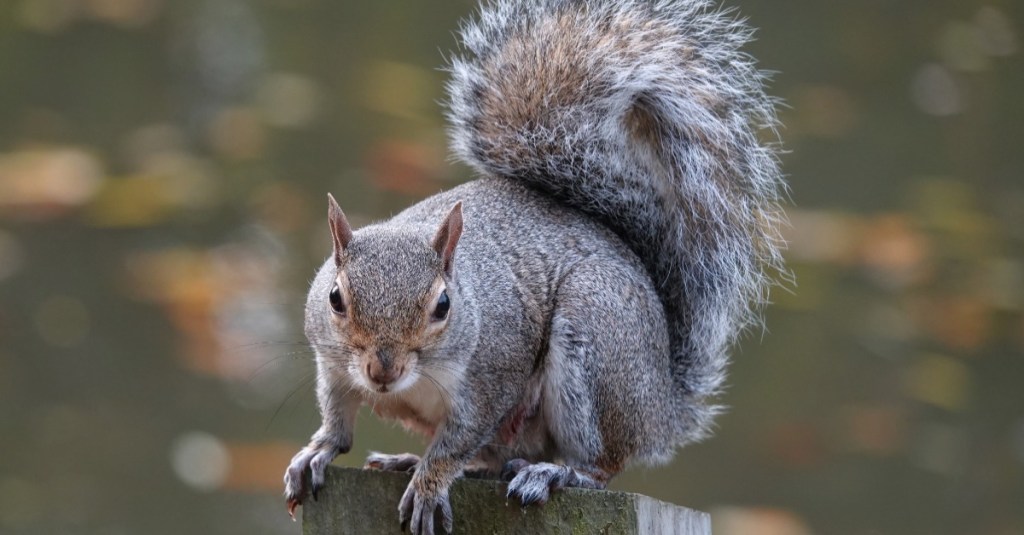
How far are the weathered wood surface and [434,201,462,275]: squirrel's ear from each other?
0.90 ft

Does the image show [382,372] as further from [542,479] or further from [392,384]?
[542,479]

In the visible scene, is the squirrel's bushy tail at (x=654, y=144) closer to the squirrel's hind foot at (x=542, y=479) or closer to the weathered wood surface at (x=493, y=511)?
the squirrel's hind foot at (x=542, y=479)

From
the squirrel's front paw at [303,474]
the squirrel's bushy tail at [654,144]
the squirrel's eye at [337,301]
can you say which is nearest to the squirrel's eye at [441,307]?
the squirrel's eye at [337,301]

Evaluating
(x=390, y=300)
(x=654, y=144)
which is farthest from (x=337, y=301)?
(x=654, y=144)

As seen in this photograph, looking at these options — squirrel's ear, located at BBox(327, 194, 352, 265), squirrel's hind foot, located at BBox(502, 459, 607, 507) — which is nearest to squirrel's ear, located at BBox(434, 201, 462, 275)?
squirrel's ear, located at BBox(327, 194, 352, 265)

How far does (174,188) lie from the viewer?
10.2ft

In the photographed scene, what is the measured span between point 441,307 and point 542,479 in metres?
0.24

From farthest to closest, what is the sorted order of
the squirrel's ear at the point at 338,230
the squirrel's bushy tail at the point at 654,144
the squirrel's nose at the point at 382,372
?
the squirrel's bushy tail at the point at 654,144 → the squirrel's ear at the point at 338,230 → the squirrel's nose at the point at 382,372

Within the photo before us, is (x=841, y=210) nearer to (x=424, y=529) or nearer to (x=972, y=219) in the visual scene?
(x=972, y=219)

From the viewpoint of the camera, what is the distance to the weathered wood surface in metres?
1.31

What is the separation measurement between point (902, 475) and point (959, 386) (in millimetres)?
267

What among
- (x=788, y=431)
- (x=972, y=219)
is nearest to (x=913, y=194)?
(x=972, y=219)

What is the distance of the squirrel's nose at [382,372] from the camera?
4.74 ft

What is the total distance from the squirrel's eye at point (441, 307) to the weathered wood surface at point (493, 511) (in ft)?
0.61
